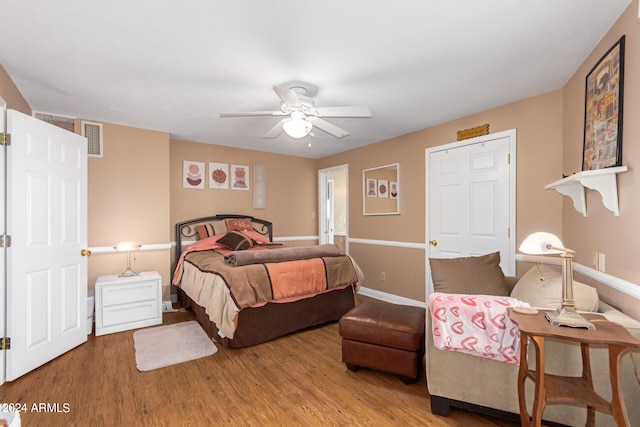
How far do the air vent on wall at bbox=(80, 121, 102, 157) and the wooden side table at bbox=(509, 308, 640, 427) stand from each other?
4422 mm

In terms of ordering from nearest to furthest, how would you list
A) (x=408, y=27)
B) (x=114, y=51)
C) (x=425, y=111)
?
(x=408, y=27)
(x=114, y=51)
(x=425, y=111)

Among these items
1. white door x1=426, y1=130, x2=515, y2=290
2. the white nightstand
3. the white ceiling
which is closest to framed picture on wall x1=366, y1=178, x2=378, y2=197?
white door x1=426, y1=130, x2=515, y2=290

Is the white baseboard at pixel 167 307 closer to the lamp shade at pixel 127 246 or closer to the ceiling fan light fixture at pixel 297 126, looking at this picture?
the lamp shade at pixel 127 246

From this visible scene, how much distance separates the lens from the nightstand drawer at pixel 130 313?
3.26 metres

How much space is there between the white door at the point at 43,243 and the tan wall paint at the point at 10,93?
0.32 meters

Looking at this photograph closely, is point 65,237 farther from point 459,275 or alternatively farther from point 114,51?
point 459,275

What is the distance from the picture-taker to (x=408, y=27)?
1861mm

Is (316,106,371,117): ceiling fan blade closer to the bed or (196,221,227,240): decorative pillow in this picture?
the bed

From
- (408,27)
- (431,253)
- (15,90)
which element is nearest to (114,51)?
(15,90)

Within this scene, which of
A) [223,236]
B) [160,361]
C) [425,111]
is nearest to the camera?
[160,361]

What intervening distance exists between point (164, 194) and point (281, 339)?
251cm

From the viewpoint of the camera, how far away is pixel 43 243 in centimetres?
254

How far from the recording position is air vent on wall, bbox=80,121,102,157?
3568mm

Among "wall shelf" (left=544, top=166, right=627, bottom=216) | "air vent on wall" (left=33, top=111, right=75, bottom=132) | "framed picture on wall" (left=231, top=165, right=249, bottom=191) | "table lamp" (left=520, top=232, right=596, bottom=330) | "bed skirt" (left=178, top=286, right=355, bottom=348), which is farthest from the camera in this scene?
"framed picture on wall" (left=231, top=165, right=249, bottom=191)
